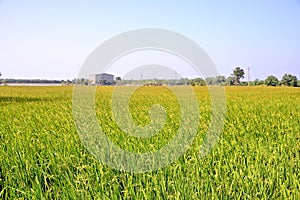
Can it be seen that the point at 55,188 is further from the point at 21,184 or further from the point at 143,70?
the point at 143,70

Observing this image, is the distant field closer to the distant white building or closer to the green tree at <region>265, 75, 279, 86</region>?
the distant white building

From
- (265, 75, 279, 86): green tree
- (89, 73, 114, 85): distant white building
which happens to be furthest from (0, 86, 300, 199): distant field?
(265, 75, 279, 86): green tree

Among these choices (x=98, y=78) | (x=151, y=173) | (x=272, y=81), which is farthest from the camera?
(x=272, y=81)

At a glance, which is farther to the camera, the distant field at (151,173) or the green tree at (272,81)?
the green tree at (272,81)

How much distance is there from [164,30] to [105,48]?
87 cm

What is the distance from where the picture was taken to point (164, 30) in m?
4.37

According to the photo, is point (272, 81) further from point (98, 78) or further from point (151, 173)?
Result: point (151, 173)

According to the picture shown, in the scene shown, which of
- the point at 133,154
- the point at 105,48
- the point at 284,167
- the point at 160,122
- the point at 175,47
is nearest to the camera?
the point at 284,167

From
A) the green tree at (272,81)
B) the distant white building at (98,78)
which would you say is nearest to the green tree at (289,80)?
the green tree at (272,81)

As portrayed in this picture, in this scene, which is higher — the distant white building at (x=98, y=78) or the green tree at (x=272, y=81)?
the green tree at (x=272, y=81)

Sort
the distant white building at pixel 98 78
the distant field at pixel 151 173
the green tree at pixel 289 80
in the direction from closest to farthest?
1. the distant field at pixel 151 173
2. the distant white building at pixel 98 78
3. the green tree at pixel 289 80

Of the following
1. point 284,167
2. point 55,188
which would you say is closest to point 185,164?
point 284,167

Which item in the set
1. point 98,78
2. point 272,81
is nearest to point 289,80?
point 272,81

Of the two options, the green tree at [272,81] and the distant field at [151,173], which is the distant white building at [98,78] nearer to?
the distant field at [151,173]
